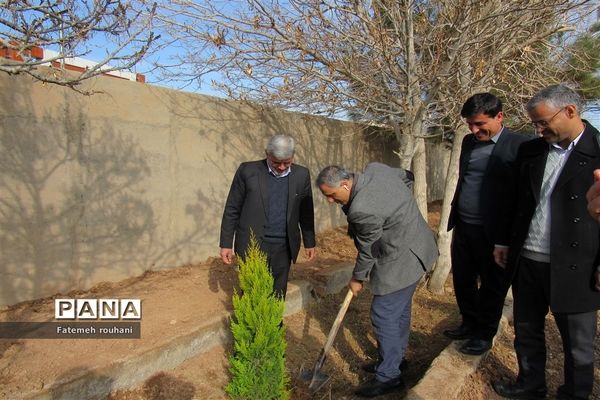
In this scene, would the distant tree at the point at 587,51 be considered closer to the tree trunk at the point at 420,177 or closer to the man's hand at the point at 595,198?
the tree trunk at the point at 420,177

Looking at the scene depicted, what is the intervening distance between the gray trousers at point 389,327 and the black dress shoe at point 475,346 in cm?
55

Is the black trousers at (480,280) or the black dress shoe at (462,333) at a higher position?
the black trousers at (480,280)

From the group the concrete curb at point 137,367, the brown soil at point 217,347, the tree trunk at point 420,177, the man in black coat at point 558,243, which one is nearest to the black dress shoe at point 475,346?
the brown soil at point 217,347

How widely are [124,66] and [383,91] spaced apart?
310 cm

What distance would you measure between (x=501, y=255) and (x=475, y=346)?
785 mm

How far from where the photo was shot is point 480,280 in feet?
11.0

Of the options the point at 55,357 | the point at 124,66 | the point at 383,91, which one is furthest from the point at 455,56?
the point at 55,357

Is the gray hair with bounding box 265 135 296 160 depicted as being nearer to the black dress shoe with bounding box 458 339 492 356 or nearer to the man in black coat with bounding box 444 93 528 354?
the man in black coat with bounding box 444 93 528 354

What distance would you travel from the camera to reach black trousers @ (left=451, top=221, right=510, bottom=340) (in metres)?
3.17

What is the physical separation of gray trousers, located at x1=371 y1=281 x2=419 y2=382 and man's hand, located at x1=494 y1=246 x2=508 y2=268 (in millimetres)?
572

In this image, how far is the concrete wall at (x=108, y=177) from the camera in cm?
363

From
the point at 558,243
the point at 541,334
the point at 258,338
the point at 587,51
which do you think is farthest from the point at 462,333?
the point at 587,51

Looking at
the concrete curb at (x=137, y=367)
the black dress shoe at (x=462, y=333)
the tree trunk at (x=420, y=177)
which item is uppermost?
the tree trunk at (x=420, y=177)

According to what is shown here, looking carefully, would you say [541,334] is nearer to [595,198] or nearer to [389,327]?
[389,327]
